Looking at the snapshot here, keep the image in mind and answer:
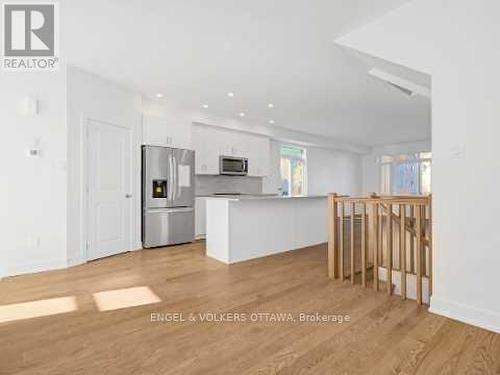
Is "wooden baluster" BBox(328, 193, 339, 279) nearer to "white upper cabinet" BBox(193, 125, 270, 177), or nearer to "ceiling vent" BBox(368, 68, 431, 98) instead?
"ceiling vent" BBox(368, 68, 431, 98)

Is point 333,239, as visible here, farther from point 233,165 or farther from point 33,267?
point 33,267

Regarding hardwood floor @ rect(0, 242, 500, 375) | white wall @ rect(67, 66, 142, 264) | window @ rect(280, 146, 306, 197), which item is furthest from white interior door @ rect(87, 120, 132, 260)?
window @ rect(280, 146, 306, 197)

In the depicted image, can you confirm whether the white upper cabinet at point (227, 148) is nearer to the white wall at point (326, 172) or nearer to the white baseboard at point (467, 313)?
the white wall at point (326, 172)

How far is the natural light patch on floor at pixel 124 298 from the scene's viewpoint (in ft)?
8.21

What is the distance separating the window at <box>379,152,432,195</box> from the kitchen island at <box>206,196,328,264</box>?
5.30 m

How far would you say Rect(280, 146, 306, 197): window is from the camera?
817 cm

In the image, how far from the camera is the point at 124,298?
266 centimetres

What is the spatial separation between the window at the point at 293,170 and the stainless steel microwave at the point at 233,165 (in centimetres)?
188

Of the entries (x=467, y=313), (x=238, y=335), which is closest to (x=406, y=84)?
(x=467, y=313)

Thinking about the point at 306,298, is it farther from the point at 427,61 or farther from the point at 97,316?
the point at 427,61

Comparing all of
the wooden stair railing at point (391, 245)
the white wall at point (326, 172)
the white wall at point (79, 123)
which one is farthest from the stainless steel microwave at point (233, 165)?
the wooden stair railing at point (391, 245)

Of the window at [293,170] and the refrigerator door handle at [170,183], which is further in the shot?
the window at [293,170]

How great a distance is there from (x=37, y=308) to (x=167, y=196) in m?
2.69

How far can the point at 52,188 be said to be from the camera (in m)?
3.58
